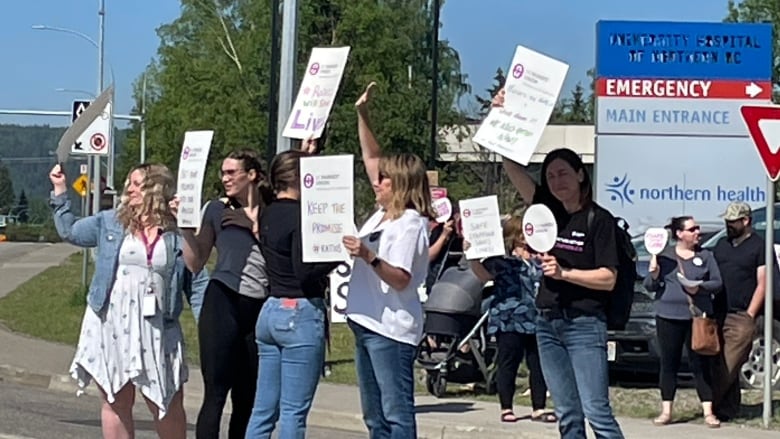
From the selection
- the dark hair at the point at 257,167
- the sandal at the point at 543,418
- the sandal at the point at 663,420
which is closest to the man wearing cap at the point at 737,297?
the sandal at the point at 663,420

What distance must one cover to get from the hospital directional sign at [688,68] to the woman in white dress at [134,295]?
10.3 m

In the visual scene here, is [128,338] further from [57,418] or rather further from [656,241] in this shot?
[656,241]

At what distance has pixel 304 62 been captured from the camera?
43531 millimetres

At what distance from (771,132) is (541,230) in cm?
499

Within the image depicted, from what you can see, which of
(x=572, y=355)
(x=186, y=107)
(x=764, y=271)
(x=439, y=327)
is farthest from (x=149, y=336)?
(x=186, y=107)

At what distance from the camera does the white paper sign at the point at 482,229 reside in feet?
28.2

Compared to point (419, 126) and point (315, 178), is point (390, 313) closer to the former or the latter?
point (315, 178)

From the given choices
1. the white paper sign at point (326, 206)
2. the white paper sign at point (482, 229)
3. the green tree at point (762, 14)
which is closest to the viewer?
the white paper sign at point (326, 206)

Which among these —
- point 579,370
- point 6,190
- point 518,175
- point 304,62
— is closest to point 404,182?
point 518,175

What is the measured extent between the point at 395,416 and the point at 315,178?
121 centimetres

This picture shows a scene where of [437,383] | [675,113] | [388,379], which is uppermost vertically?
[675,113]

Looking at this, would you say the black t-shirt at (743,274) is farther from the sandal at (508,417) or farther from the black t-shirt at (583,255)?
the black t-shirt at (583,255)

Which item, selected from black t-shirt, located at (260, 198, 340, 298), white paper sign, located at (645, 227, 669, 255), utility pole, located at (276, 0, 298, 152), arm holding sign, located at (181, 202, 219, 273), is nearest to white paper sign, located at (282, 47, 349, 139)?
arm holding sign, located at (181, 202, 219, 273)

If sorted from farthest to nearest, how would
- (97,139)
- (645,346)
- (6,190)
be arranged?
(6,190), (97,139), (645,346)
